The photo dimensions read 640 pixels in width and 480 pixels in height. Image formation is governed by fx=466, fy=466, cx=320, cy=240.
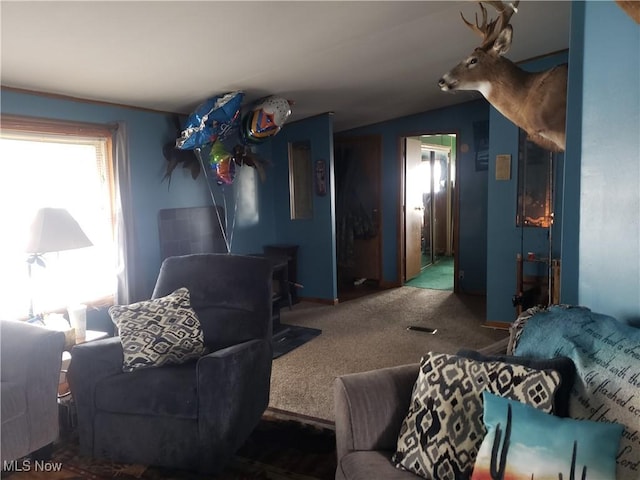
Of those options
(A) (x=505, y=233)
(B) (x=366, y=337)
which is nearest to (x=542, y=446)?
(B) (x=366, y=337)

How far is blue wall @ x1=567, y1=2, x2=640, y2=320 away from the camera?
5.41 feet

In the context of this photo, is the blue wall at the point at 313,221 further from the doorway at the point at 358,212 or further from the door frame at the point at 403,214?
the door frame at the point at 403,214

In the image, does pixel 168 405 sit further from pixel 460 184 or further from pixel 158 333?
pixel 460 184

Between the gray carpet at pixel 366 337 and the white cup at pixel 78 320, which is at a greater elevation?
the white cup at pixel 78 320

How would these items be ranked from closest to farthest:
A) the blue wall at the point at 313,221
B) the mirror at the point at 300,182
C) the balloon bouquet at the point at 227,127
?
1. the balloon bouquet at the point at 227,127
2. the blue wall at the point at 313,221
3. the mirror at the point at 300,182

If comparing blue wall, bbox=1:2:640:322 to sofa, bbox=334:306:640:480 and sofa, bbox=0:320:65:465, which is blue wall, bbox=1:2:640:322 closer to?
sofa, bbox=334:306:640:480

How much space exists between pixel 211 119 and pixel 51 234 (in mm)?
→ 1434

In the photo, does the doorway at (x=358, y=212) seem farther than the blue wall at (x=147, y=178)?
Yes

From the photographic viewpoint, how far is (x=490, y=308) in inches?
173

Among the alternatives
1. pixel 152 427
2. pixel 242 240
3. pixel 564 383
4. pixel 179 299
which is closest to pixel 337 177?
pixel 242 240

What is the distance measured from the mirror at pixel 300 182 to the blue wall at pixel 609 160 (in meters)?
3.69

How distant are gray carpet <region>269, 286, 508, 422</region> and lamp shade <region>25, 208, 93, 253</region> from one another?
1.49 m

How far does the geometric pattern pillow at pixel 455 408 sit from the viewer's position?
1398mm

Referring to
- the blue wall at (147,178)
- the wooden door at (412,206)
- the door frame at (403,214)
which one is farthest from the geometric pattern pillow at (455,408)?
the wooden door at (412,206)
